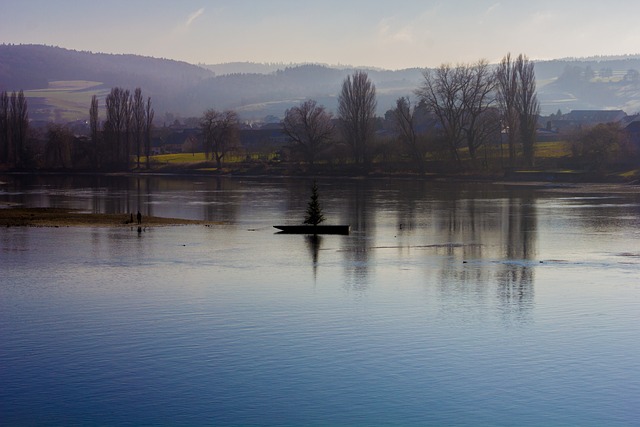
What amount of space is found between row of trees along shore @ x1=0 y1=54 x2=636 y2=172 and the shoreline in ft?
165

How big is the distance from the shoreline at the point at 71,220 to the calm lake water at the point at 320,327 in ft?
7.19

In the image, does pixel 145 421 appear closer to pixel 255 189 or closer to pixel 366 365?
pixel 366 365

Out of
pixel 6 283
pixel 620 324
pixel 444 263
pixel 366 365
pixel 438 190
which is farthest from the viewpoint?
pixel 438 190

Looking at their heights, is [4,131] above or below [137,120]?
below

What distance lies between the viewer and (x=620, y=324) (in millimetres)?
19094

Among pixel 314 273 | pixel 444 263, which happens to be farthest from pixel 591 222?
pixel 314 273

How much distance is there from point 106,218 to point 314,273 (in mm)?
18702

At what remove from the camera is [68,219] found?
4088 centimetres

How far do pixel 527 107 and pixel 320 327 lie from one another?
72.5 m

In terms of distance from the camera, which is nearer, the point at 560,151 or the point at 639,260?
the point at 639,260

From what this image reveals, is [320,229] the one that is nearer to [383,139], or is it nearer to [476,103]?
[476,103]

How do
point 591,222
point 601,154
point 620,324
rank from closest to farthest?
1. point 620,324
2. point 591,222
3. point 601,154

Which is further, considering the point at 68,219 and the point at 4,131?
the point at 4,131

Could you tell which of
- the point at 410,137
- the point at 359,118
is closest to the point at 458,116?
the point at 410,137
